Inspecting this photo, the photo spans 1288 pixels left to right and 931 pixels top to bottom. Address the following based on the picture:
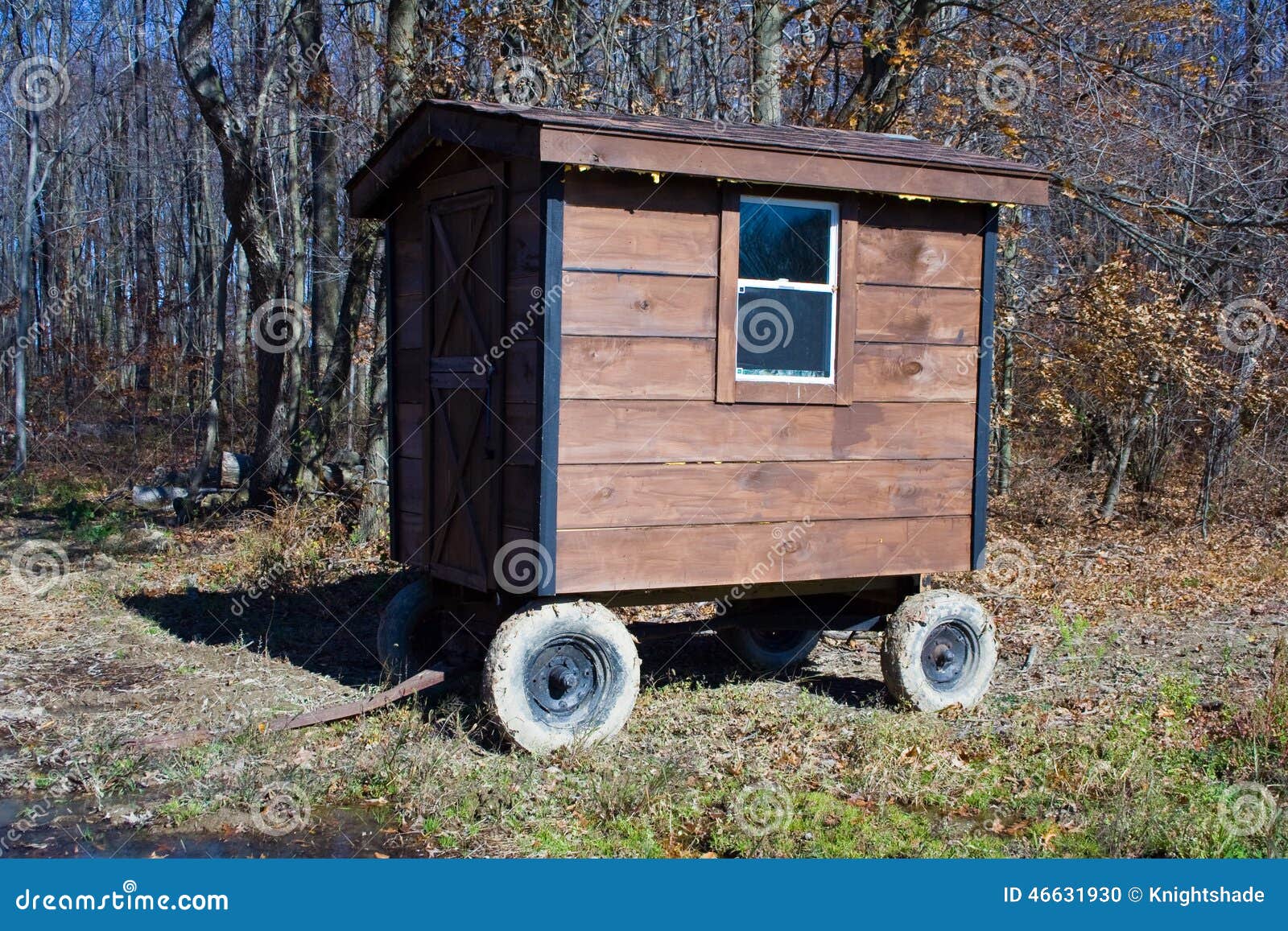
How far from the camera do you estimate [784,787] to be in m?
6.10

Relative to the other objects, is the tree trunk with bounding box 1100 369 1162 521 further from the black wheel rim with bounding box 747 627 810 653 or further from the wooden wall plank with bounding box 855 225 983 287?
the wooden wall plank with bounding box 855 225 983 287

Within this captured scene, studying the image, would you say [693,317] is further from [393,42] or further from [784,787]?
[393,42]

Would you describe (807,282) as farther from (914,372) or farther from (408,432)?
(408,432)

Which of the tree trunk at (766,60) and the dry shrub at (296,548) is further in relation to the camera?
the tree trunk at (766,60)

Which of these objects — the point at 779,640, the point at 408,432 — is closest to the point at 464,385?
the point at 408,432

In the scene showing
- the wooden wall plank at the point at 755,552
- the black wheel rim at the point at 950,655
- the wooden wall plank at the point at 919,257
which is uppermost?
the wooden wall plank at the point at 919,257

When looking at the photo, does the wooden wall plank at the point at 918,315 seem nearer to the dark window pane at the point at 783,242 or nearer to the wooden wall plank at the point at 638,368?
the dark window pane at the point at 783,242

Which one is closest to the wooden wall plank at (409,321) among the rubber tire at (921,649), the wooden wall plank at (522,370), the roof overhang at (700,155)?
the roof overhang at (700,155)

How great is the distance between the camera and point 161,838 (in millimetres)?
5422

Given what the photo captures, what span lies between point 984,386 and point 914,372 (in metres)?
0.53

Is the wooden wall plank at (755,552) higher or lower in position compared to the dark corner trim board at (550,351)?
lower

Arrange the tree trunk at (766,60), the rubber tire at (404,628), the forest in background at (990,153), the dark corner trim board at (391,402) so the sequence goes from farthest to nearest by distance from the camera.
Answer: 1. the tree trunk at (766,60)
2. the forest in background at (990,153)
3. the dark corner trim board at (391,402)
4. the rubber tire at (404,628)

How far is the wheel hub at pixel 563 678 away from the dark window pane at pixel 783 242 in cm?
235

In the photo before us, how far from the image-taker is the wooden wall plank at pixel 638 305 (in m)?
6.40
